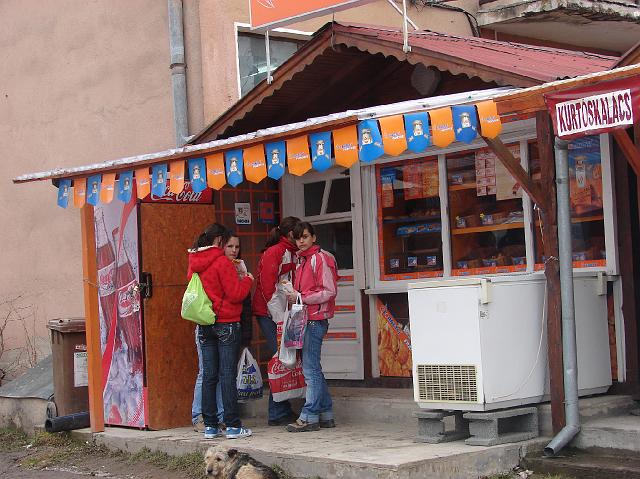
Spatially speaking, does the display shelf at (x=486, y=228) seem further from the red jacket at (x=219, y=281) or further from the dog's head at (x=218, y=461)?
the dog's head at (x=218, y=461)

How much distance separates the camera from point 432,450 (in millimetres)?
7527

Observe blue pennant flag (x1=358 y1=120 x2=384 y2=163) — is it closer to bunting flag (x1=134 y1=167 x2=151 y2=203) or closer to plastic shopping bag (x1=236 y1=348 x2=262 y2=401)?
bunting flag (x1=134 y1=167 x2=151 y2=203)

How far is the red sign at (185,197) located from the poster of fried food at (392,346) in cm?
193

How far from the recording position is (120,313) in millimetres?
10000

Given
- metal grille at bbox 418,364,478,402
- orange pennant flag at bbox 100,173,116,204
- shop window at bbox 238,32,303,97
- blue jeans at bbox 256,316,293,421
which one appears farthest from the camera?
shop window at bbox 238,32,303,97

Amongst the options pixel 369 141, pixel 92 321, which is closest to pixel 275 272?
pixel 92 321

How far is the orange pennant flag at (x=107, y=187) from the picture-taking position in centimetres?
928

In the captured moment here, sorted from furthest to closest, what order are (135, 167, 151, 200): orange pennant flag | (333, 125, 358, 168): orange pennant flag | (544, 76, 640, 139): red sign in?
(135, 167, 151, 200): orange pennant flag → (333, 125, 358, 168): orange pennant flag → (544, 76, 640, 139): red sign

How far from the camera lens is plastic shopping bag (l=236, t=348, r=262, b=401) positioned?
958 cm

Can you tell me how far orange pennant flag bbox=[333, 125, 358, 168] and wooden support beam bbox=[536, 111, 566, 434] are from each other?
149cm

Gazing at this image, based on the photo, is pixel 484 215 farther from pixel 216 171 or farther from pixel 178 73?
pixel 178 73

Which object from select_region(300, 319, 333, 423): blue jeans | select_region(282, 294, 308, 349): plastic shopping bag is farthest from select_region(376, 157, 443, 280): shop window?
select_region(282, 294, 308, 349): plastic shopping bag

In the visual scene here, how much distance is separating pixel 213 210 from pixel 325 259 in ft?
5.71

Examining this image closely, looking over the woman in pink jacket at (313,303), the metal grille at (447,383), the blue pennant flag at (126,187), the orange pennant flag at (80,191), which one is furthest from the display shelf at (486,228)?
the orange pennant flag at (80,191)
